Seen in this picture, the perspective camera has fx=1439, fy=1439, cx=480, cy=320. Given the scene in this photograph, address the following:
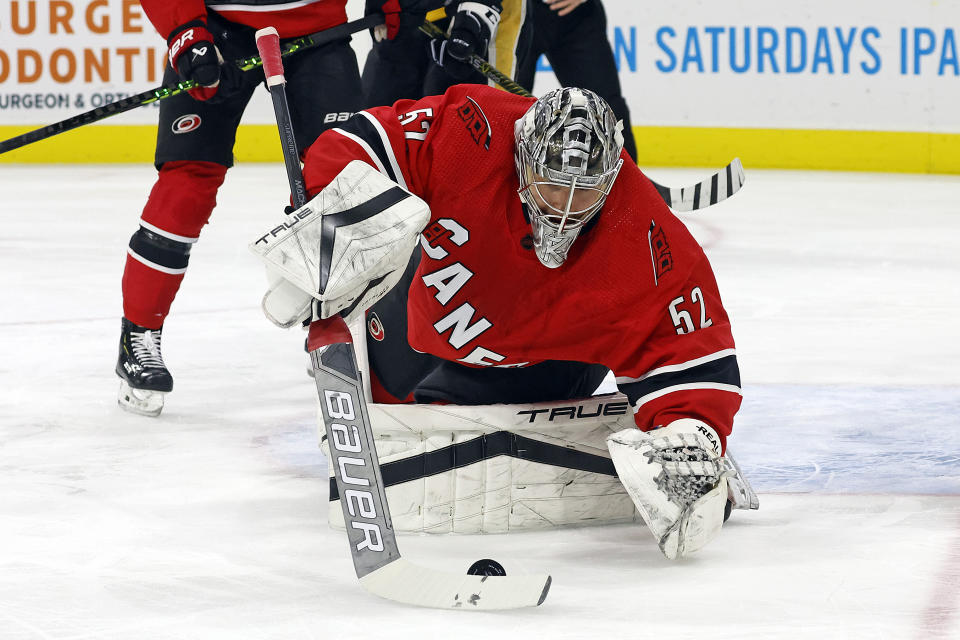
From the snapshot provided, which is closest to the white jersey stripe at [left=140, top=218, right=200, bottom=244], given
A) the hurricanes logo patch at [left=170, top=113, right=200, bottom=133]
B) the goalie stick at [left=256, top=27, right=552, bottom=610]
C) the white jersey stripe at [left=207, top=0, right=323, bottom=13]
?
the hurricanes logo patch at [left=170, top=113, right=200, bottom=133]

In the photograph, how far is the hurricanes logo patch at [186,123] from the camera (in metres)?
2.78

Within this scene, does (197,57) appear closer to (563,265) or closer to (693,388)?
(563,265)

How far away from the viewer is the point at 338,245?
73.1 inches

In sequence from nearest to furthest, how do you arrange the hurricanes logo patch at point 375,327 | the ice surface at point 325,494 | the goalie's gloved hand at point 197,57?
the ice surface at point 325,494 → the hurricanes logo patch at point 375,327 → the goalie's gloved hand at point 197,57

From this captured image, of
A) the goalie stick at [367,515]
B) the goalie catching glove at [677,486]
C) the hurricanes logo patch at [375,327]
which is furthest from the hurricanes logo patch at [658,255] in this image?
the hurricanes logo patch at [375,327]

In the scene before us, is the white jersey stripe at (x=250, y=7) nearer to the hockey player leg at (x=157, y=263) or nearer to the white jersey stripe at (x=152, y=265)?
the hockey player leg at (x=157, y=263)

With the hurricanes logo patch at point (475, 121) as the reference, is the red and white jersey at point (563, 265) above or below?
below

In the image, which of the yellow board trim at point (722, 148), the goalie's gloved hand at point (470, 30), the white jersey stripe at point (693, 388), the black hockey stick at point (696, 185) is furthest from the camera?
the yellow board trim at point (722, 148)

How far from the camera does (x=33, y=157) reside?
741 cm

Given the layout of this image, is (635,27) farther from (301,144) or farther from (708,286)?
(708,286)

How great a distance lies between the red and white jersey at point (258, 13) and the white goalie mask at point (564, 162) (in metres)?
Answer: 1.02

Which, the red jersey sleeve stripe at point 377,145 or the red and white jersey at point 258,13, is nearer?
the red jersey sleeve stripe at point 377,145

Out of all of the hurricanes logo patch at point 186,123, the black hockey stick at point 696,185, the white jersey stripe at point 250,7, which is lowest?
the black hockey stick at point 696,185

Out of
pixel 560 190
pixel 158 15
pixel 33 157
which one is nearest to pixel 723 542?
pixel 560 190
